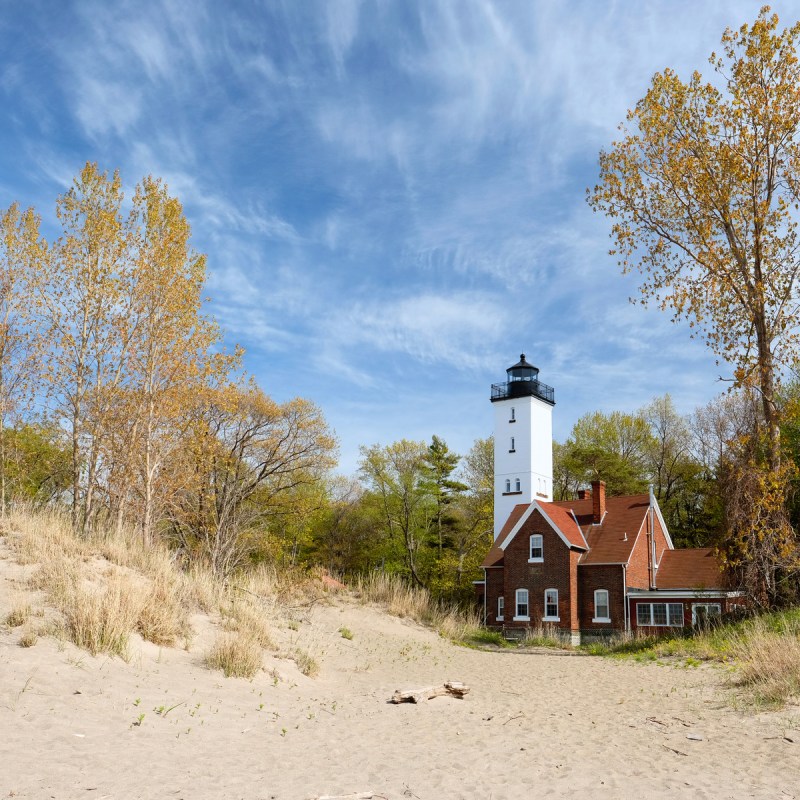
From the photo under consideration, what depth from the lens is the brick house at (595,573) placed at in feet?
110

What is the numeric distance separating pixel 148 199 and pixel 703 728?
17.2 meters

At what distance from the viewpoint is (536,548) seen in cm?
3672

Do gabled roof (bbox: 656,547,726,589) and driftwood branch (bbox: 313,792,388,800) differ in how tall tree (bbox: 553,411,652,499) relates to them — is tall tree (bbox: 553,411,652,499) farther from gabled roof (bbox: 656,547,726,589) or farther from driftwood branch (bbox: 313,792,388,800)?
driftwood branch (bbox: 313,792,388,800)

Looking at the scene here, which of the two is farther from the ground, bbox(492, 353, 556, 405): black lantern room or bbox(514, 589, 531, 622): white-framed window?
bbox(492, 353, 556, 405): black lantern room

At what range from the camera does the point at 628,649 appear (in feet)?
82.3

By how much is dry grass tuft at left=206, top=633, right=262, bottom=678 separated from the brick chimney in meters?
29.7

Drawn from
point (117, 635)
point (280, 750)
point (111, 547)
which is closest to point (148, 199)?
point (111, 547)

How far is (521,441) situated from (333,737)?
41503 millimetres

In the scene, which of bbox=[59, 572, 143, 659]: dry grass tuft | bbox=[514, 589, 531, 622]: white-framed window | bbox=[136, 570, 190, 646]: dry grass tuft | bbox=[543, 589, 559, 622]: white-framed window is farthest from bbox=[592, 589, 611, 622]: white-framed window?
bbox=[59, 572, 143, 659]: dry grass tuft

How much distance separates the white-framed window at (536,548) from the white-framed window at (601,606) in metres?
3.30

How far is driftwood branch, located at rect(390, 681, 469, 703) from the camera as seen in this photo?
11438 mm

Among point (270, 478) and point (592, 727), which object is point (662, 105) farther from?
point (270, 478)

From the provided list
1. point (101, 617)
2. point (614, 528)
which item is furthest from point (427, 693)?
point (614, 528)

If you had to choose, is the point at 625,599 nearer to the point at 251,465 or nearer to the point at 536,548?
the point at 536,548
